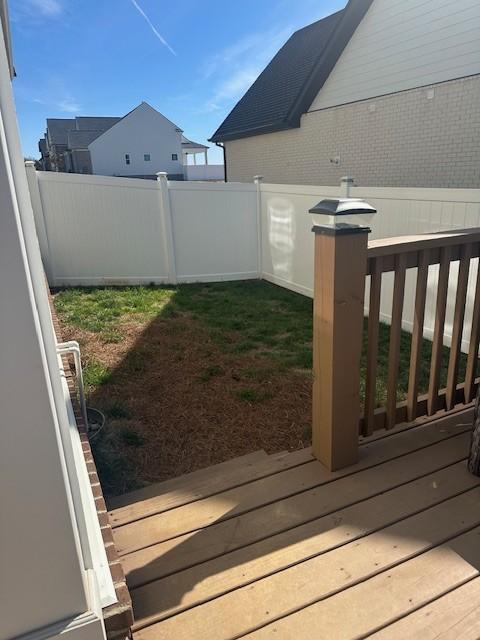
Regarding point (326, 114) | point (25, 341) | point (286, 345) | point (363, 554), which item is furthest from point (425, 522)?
point (326, 114)

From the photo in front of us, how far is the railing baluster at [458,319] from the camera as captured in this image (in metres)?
2.07

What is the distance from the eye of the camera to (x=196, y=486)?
200 cm

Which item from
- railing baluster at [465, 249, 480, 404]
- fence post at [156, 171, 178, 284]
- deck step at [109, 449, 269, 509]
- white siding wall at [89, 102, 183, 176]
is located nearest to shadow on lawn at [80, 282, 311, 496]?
deck step at [109, 449, 269, 509]

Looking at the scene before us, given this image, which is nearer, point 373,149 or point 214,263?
point 214,263

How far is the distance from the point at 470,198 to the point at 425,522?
131 inches

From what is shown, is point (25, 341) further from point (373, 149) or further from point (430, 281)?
point (373, 149)

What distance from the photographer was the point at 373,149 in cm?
835

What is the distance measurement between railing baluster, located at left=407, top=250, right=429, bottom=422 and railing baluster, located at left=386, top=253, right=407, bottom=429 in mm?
92

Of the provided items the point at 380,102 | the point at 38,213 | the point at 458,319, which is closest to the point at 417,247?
the point at 458,319

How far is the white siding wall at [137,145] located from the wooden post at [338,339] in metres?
32.4

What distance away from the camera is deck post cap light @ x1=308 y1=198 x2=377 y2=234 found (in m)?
1.69

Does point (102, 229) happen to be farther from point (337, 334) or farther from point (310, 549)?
point (310, 549)

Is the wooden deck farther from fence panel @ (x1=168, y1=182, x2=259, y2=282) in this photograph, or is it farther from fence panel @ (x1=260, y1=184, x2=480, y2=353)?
fence panel @ (x1=168, y1=182, x2=259, y2=282)

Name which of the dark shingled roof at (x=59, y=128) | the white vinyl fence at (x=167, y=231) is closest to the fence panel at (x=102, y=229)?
the white vinyl fence at (x=167, y=231)
